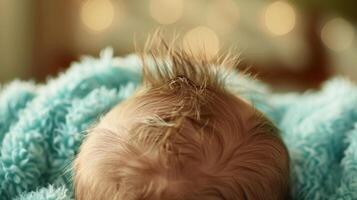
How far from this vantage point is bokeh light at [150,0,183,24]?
2107 mm

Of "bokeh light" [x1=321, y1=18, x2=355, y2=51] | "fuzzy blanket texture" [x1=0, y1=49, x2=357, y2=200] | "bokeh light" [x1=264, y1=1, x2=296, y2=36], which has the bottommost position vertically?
"bokeh light" [x1=321, y1=18, x2=355, y2=51]

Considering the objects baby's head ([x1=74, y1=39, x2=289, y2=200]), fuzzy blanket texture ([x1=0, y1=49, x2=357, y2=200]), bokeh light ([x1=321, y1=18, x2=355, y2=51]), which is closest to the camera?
baby's head ([x1=74, y1=39, x2=289, y2=200])

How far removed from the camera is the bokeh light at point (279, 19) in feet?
6.77

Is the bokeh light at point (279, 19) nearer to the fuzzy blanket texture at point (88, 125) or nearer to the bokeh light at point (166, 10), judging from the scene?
the bokeh light at point (166, 10)

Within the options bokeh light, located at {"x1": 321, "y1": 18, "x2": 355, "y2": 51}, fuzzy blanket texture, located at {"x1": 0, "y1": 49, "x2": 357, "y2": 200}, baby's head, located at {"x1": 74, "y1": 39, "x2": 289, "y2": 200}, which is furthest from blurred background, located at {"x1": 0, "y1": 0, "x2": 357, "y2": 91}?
baby's head, located at {"x1": 74, "y1": 39, "x2": 289, "y2": 200}

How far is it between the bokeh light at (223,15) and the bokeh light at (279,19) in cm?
10

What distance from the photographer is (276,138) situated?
63 centimetres

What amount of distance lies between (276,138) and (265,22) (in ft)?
4.94

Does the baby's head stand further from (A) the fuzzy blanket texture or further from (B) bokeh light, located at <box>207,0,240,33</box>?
(B) bokeh light, located at <box>207,0,240,33</box>

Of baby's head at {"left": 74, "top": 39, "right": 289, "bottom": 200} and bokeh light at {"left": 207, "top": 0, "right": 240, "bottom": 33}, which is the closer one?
baby's head at {"left": 74, "top": 39, "right": 289, "bottom": 200}

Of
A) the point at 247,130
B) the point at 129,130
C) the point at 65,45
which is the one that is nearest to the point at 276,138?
the point at 247,130

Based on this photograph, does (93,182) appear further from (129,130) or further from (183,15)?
(183,15)

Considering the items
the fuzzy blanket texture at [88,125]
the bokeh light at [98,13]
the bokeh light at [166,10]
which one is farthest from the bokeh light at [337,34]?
the fuzzy blanket texture at [88,125]

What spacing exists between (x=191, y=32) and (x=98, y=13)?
0.32 meters
